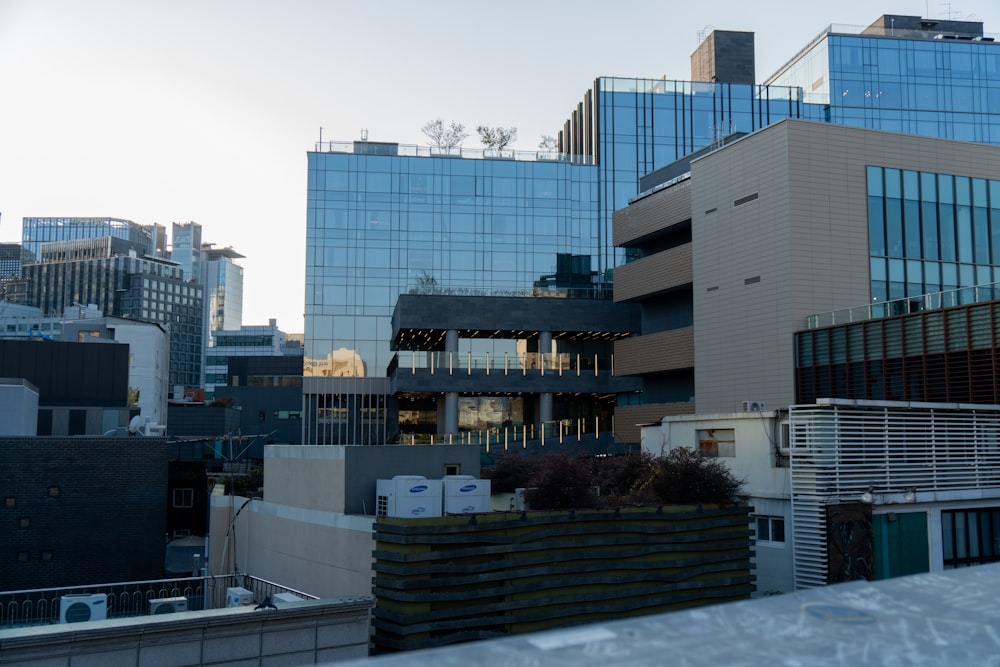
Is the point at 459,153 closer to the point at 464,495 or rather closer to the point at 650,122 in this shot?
the point at 650,122

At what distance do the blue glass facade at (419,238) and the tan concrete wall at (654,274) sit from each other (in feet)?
41.6

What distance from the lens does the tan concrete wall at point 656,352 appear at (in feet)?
181

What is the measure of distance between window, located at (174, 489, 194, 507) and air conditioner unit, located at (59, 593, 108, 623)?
29.6 meters

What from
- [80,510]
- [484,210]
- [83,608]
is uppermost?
[484,210]

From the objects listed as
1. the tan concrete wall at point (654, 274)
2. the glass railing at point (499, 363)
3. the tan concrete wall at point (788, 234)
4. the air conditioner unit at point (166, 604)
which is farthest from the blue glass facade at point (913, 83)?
the air conditioner unit at point (166, 604)

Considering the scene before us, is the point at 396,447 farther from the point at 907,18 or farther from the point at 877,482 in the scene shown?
the point at 907,18

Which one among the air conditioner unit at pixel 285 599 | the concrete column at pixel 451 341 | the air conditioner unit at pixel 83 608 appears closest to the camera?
the air conditioner unit at pixel 285 599

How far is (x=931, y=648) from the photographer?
327 cm

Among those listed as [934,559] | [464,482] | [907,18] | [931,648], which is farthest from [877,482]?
[907,18]

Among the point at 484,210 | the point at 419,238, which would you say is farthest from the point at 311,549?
the point at 484,210

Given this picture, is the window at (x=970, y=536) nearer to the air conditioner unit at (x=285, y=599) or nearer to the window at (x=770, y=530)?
the window at (x=770, y=530)

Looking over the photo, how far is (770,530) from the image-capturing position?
25625mm

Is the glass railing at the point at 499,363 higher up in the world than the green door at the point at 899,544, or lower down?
higher up

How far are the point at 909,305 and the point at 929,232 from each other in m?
9.60
